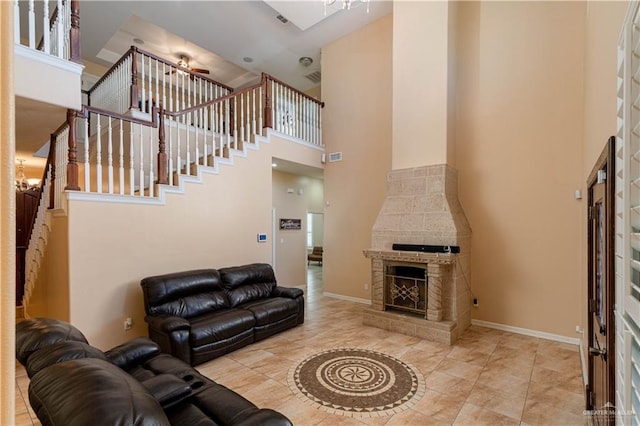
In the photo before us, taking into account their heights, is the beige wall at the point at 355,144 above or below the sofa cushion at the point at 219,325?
above

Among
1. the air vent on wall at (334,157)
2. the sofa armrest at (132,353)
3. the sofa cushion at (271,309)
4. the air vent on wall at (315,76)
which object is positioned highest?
the air vent on wall at (315,76)

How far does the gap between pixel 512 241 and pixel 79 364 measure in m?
5.20

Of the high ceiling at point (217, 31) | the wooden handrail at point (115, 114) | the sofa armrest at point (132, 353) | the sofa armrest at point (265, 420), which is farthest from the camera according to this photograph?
the high ceiling at point (217, 31)

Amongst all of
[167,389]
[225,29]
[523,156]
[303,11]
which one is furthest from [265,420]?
[225,29]

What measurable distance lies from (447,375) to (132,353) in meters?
3.19

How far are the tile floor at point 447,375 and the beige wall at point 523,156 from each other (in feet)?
2.36

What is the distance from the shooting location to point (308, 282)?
334 inches

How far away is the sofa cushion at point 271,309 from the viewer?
4.16 metres

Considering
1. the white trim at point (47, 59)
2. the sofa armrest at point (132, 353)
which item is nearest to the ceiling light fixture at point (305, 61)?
the white trim at point (47, 59)

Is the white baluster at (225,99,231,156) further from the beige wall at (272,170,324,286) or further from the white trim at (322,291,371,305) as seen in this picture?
the white trim at (322,291,371,305)

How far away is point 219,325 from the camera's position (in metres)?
3.67

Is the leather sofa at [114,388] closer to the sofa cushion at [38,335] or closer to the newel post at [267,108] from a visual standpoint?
the sofa cushion at [38,335]

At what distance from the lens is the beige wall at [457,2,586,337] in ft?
13.6

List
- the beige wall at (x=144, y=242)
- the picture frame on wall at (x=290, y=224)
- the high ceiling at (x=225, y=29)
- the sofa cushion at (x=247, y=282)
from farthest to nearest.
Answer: the picture frame on wall at (x=290, y=224)
the high ceiling at (x=225, y=29)
the sofa cushion at (x=247, y=282)
the beige wall at (x=144, y=242)
